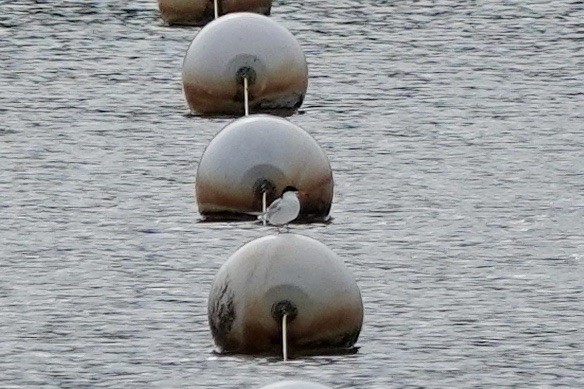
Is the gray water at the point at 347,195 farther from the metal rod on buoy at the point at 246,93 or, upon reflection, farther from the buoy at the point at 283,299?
the metal rod on buoy at the point at 246,93

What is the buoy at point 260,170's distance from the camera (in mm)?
14312

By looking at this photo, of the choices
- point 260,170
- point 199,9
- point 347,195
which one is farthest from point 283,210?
point 199,9

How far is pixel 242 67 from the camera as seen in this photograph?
56.6 ft

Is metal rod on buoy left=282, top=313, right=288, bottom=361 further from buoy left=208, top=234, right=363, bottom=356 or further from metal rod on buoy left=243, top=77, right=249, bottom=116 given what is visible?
metal rod on buoy left=243, top=77, right=249, bottom=116

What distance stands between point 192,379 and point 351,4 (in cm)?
1185

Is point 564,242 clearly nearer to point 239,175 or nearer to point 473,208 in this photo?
point 473,208

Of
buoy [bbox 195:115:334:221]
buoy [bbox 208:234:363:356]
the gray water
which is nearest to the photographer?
buoy [bbox 208:234:363:356]

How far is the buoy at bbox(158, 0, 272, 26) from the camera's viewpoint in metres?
21.0

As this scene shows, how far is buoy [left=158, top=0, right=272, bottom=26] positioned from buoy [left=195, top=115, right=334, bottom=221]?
6495 millimetres

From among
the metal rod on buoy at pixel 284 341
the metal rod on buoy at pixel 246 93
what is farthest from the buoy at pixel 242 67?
the metal rod on buoy at pixel 284 341

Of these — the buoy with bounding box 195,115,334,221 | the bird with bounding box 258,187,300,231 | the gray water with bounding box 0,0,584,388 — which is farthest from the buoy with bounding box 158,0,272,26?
the bird with bounding box 258,187,300,231

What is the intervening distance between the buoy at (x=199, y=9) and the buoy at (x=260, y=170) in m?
6.49

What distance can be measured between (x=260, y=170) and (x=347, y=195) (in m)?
1.12

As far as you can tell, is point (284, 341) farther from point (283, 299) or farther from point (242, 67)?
point (242, 67)
